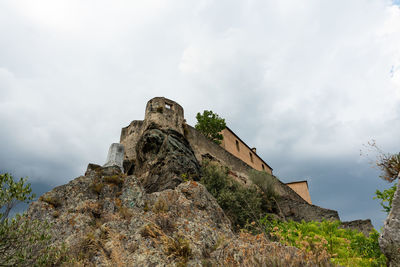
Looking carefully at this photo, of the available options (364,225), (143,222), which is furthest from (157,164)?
(364,225)

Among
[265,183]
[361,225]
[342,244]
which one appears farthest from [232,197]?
[342,244]

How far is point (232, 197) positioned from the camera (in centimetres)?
1070

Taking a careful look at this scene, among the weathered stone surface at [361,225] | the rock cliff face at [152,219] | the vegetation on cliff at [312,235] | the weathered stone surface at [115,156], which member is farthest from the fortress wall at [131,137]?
the weathered stone surface at [361,225]

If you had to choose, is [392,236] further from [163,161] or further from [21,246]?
[163,161]

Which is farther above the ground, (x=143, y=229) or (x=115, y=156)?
(x=115, y=156)

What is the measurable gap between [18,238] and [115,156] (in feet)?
25.7

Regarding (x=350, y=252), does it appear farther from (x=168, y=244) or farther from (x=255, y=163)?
(x=255, y=163)

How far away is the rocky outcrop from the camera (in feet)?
12.6

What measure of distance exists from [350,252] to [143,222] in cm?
432

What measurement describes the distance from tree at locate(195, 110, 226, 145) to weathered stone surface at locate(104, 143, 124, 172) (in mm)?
10612

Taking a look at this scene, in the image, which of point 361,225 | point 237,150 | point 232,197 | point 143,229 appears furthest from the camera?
point 237,150

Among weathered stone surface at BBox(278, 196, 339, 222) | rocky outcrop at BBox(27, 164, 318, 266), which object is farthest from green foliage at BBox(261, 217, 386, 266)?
weathered stone surface at BBox(278, 196, 339, 222)

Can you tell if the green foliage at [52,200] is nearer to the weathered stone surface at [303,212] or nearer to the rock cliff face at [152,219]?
the rock cliff face at [152,219]

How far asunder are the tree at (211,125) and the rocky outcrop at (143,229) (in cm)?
→ 1402
